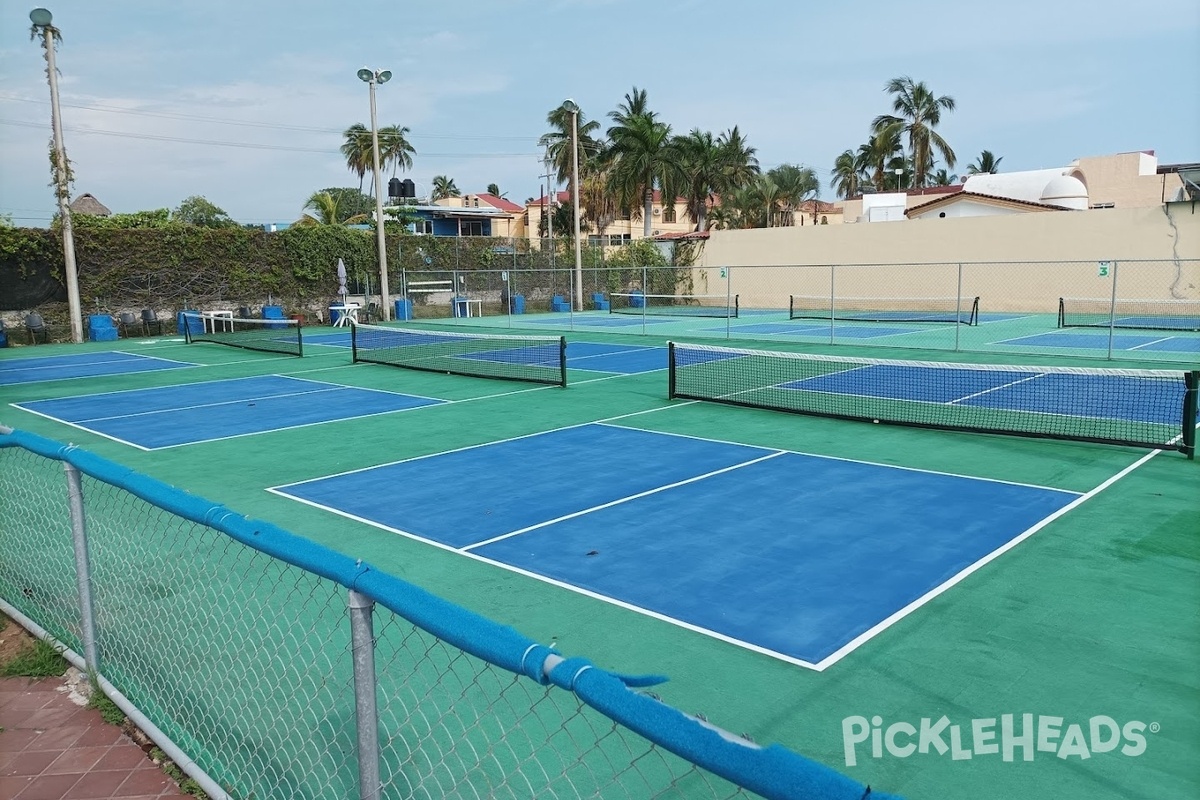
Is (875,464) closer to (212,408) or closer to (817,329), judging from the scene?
(212,408)

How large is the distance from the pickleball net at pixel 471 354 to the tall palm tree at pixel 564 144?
1380 inches

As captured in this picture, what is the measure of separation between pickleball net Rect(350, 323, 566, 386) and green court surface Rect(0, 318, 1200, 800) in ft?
21.3

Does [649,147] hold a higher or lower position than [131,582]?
higher

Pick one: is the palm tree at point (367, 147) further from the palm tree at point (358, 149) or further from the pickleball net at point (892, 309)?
the pickleball net at point (892, 309)

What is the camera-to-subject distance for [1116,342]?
77.5ft

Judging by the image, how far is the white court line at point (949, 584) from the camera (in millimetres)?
5841

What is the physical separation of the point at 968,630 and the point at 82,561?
5511 mm

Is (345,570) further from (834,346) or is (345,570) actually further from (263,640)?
(834,346)

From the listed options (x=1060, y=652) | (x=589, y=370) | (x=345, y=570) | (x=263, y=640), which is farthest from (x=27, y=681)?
(x=589, y=370)

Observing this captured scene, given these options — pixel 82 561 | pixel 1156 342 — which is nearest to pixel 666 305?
pixel 1156 342

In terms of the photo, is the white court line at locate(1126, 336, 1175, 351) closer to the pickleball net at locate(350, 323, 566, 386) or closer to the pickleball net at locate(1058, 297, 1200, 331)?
the pickleball net at locate(1058, 297, 1200, 331)

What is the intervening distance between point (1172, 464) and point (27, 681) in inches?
446

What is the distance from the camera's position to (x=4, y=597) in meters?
6.76

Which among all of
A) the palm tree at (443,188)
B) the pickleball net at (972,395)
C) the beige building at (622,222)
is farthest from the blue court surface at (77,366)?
the palm tree at (443,188)
